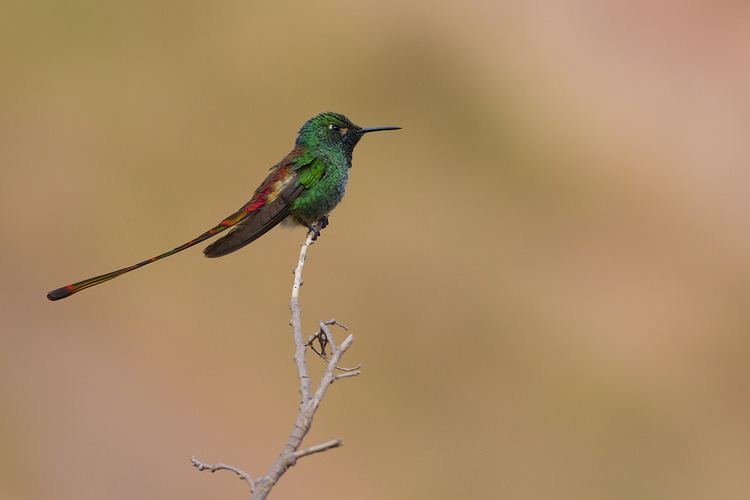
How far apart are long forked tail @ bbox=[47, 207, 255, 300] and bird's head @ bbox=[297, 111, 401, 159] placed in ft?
2.78

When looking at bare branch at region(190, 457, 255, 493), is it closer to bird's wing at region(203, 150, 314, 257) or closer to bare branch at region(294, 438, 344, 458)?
bare branch at region(294, 438, 344, 458)

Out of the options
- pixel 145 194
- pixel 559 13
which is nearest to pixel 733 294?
pixel 559 13

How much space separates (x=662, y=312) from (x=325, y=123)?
1674cm

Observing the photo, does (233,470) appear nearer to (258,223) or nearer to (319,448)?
(319,448)

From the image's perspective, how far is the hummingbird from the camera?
5055mm

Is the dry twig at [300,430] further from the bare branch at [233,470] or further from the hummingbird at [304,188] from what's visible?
the hummingbird at [304,188]

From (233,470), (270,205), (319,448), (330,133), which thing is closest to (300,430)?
(319,448)

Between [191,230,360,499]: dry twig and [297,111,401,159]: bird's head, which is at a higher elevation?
[297,111,401,159]: bird's head

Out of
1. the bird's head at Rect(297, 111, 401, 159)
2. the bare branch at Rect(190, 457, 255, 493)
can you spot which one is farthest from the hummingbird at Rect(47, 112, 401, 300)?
the bare branch at Rect(190, 457, 255, 493)

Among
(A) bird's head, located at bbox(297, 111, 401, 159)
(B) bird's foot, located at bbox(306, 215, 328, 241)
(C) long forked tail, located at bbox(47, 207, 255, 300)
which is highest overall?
(A) bird's head, located at bbox(297, 111, 401, 159)

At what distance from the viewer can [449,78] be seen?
80.3 ft

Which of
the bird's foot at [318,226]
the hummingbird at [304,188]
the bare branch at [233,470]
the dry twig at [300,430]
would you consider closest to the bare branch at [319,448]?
the dry twig at [300,430]

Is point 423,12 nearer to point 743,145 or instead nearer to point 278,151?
point 278,151

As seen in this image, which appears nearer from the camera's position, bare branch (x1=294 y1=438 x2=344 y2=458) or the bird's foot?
bare branch (x1=294 y1=438 x2=344 y2=458)
